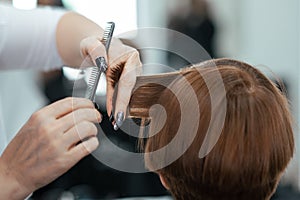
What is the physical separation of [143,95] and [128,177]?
155cm

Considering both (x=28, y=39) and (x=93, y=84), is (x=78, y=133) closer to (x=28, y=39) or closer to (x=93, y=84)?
(x=93, y=84)

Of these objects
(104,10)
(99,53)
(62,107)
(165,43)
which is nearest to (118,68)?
(99,53)

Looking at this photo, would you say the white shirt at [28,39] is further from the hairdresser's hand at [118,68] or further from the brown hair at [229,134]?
the brown hair at [229,134]

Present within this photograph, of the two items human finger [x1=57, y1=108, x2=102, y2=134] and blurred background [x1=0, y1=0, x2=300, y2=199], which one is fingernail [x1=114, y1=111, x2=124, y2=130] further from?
blurred background [x1=0, y1=0, x2=300, y2=199]

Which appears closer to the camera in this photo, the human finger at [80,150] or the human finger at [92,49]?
the human finger at [80,150]

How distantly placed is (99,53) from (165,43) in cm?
176

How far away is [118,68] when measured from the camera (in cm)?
84

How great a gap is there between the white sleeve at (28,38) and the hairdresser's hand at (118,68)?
0.09m

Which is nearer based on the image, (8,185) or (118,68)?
(8,185)

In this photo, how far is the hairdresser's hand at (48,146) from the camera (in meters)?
0.69

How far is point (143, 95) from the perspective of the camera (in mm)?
792

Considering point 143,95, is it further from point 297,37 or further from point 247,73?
point 297,37

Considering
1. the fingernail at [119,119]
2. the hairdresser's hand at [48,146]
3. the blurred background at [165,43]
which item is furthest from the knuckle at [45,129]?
the blurred background at [165,43]

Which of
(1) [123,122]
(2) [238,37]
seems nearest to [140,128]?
(1) [123,122]
